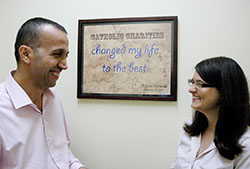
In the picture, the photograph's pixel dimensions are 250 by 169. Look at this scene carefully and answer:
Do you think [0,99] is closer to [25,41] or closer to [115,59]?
[25,41]

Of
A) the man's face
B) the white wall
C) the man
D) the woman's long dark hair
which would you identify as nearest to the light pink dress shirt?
the man

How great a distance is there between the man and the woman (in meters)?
0.81

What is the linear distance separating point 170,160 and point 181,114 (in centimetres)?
36

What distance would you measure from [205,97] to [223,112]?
0.43 feet

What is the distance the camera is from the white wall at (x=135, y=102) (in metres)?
1.48

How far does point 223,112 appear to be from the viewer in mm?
1158

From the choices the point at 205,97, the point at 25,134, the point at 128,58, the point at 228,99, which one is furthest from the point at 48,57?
the point at 228,99

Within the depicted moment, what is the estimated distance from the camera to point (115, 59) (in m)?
1.59

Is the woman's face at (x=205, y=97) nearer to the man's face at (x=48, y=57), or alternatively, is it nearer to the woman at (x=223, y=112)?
the woman at (x=223, y=112)

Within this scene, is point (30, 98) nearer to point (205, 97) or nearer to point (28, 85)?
point (28, 85)

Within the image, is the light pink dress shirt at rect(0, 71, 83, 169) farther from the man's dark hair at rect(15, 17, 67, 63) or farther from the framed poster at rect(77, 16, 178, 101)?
the framed poster at rect(77, 16, 178, 101)

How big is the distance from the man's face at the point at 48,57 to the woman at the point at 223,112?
80 centimetres

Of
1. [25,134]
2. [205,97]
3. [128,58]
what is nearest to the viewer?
[25,134]

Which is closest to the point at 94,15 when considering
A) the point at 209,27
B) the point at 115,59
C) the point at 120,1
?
the point at 120,1
